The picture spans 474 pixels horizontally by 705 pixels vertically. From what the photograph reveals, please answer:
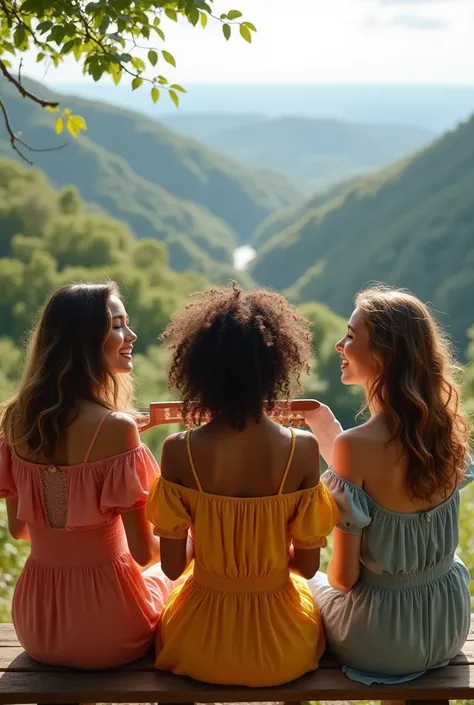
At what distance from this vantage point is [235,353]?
216 cm

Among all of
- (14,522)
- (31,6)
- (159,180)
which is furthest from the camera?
(159,180)

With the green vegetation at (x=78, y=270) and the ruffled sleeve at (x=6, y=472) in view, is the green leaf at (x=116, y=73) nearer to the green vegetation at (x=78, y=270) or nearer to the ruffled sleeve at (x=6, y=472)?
the ruffled sleeve at (x=6, y=472)

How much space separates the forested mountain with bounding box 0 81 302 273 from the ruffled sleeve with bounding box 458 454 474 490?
5567 cm

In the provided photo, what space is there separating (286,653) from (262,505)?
0.43m

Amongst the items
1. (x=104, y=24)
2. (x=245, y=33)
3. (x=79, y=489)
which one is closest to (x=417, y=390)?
(x=79, y=489)

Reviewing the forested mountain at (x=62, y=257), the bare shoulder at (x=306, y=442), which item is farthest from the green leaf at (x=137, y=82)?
the forested mountain at (x=62, y=257)

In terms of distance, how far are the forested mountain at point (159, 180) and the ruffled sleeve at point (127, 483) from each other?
182ft

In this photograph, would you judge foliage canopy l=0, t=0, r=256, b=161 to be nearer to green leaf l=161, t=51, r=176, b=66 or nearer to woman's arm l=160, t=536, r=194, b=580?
green leaf l=161, t=51, r=176, b=66

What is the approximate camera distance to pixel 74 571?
2455mm

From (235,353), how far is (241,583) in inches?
26.8

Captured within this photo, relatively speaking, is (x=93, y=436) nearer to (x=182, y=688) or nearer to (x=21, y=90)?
(x=182, y=688)

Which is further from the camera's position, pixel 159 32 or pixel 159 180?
pixel 159 180

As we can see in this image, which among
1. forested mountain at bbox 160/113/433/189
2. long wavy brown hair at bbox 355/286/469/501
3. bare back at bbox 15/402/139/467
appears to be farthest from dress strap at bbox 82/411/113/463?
forested mountain at bbox 160/113/433/189

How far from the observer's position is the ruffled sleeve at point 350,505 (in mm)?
2340
